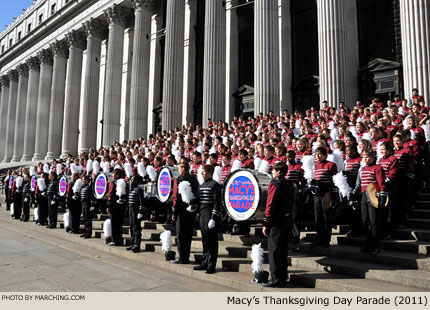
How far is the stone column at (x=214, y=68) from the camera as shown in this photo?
78.6 feet

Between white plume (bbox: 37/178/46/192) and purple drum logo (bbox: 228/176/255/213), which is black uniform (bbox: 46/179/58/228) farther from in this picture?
purple drum logo (bbox: 228/176/255/213)

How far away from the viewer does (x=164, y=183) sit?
9758 mm

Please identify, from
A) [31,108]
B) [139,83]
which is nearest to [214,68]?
[139,83]

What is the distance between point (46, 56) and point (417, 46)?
4212 cm

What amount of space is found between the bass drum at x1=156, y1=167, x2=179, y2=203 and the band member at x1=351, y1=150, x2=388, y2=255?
4597mm

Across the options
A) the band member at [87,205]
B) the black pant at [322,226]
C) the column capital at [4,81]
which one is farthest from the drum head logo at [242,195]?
the column capital at [4,81]

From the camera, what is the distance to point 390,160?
7238 millimetres

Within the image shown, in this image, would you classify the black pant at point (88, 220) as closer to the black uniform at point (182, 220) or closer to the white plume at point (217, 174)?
the black uniform at point (182, 220)

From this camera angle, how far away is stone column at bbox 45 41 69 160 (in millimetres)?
40969

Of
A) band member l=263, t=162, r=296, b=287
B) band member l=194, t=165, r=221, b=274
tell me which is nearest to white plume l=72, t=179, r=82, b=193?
band member l=194, t=165, r=221, b=274

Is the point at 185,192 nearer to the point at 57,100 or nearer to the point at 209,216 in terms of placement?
the point at 209,216
